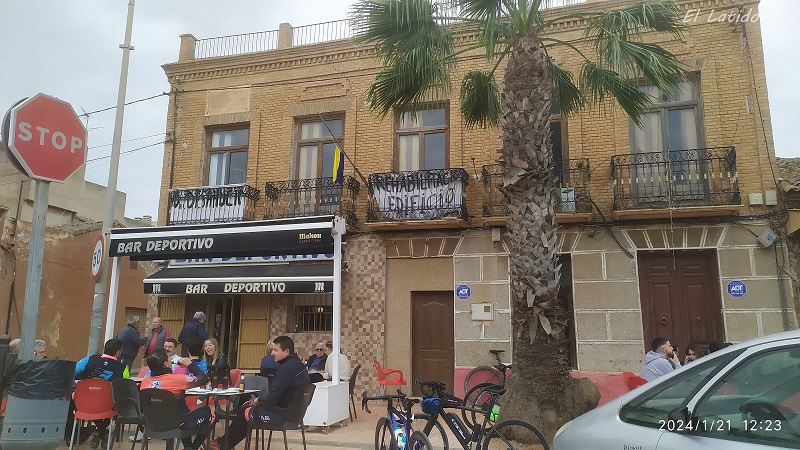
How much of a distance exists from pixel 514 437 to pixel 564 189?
693 centimetres

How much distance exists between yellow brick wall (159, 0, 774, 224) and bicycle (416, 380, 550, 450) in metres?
6.62

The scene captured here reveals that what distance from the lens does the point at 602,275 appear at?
11.1 m

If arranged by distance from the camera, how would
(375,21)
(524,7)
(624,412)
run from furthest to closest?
(375,21) < (524,7) < (624,412)

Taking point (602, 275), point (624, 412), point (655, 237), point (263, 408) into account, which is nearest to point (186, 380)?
point (263, 408)

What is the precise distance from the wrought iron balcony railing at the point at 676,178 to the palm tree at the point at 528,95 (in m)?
2.17

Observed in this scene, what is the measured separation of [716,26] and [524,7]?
18.8 feet

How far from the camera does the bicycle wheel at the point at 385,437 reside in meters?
5.79

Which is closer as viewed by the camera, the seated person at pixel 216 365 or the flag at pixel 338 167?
the seated person at pixel 216 365

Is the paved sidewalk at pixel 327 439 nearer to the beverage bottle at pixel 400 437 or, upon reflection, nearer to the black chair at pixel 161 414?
the black chair at pixel 161 414

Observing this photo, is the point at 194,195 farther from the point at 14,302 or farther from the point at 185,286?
the point at 14,302

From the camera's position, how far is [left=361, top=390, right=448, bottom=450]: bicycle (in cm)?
532

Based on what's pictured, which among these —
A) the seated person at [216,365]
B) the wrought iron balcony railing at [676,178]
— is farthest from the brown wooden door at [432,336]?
the seated person at [216,365]

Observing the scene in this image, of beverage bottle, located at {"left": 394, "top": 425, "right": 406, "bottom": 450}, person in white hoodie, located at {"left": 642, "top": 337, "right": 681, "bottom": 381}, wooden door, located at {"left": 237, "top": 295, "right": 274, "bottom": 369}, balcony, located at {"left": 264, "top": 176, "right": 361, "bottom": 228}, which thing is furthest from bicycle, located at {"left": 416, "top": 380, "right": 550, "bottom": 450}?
wooden door, located at {"left": 237, "top": 295, "right": 274, "bottom": 369}

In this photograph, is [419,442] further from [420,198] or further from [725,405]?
[420,198]
